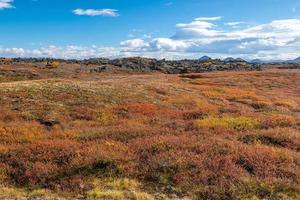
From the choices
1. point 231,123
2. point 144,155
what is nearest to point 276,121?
point 231,123

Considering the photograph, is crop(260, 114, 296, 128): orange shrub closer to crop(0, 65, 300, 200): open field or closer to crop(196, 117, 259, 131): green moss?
crop(0, 65, 300, 200): open field

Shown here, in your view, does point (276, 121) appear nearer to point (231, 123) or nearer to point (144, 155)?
A: point (231, 123)

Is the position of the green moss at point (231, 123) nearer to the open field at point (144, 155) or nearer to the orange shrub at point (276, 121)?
the open field at point (144, 155)

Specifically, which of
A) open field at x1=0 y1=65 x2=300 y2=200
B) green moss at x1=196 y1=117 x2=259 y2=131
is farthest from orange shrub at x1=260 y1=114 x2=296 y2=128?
green moss at x1=196 y1=117 x2=259 y2=131

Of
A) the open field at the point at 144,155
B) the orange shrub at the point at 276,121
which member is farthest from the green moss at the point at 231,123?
the orange shrub at the point at 276,121

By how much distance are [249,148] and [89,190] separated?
309 inches

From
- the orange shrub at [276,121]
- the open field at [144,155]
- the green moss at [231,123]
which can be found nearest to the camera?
the open field at [144,155]

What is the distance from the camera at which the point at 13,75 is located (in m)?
92.6

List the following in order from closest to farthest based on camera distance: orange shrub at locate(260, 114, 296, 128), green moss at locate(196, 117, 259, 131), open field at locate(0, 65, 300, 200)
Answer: open field at locate(0, 65, 300, 200)
green moss at locate(196, 117, 259, 131)
orange shrub at locate(260, 114, 296, 128)

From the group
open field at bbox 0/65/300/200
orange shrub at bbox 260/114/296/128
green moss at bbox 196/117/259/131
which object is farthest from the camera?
orange shrub at bbox 260/114/296/128

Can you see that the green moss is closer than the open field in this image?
No

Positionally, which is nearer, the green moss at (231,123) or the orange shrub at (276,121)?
the green moss at (231,123)

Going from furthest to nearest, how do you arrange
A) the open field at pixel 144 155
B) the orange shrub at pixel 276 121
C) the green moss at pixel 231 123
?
the orange shrub at pixel 276 121 → the green moss at pixel 231 123 → the open field at pixel 144 155

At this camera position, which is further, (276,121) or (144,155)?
(276,121)
